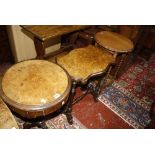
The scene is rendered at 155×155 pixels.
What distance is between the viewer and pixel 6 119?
1.61 meters

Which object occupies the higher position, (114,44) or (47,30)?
(47,30)

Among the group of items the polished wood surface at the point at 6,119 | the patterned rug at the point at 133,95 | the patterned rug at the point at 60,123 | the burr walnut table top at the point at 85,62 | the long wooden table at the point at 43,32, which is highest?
the long wooden table at the point at 43,32

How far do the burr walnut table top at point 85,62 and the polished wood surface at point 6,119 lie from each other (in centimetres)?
86

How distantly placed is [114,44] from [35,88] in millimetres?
1574

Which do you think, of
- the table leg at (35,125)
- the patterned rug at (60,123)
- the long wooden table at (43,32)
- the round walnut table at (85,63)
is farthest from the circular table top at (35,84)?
the patterned rug at (60,123)

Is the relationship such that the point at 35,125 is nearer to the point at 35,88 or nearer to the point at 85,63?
the point at 35,88

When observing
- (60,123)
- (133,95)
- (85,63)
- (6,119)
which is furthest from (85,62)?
(133,95)

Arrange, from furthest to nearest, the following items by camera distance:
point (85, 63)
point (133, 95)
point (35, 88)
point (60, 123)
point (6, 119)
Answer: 1. point (133, 95)
2. point (60, 123)
3. point (85, 63)
4. point (35, 88)
5. point (6, 119)

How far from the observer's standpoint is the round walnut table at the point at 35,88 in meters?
1.72

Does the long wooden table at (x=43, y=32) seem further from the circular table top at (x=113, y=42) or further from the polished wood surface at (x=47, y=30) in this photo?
the circular table top at (x=113, y=42)

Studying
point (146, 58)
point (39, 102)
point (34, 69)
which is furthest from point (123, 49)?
point (146, 58)

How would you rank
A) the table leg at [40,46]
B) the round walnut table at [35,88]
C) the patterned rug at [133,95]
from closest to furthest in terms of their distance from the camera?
the round walnut table at [35,88]
the table leg at [40,46]
the patterned rug at [133,95]
